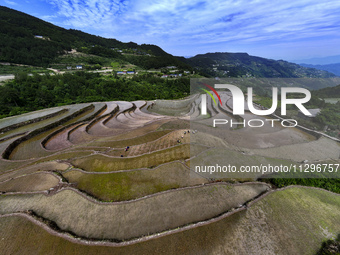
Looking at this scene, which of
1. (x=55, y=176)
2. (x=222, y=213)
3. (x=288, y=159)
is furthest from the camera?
(x=288, y=159)

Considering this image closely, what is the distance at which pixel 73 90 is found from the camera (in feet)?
174

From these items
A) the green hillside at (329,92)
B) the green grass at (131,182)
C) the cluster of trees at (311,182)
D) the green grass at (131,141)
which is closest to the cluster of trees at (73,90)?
the green grass at (131,141)

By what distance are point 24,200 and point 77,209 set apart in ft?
18.4

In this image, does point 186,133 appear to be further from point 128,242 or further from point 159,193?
point 128,242

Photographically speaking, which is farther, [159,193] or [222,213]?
[159,193]

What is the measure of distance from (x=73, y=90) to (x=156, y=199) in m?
58.2

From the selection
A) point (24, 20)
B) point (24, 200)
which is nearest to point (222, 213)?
point (24, 200)

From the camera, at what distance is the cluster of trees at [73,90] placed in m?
38.7

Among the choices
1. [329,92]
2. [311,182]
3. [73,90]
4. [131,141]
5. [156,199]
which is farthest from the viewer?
Result: [73,90]

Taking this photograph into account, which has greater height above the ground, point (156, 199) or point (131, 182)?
point (131, 182)

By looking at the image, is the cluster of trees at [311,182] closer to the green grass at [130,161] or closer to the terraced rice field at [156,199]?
the terraced rice field at [156,199]

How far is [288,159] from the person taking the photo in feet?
63.2

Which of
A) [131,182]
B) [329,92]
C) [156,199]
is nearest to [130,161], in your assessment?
[131,182]

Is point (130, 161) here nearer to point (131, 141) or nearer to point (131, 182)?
point (131, 182)
